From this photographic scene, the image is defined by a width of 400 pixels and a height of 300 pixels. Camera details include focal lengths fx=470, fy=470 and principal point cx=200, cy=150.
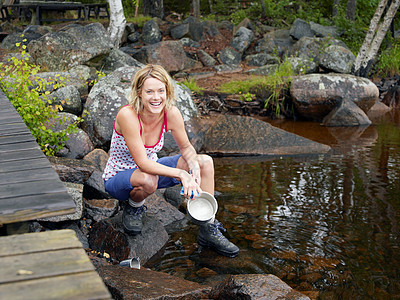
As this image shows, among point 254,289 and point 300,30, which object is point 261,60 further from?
point 254,289

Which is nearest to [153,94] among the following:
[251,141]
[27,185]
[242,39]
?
[27,185]

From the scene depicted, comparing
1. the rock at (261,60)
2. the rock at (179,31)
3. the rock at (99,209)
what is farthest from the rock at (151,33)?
the rock at (99,209)

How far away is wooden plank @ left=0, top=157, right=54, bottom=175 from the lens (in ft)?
7.84

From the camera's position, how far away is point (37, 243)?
1.71m

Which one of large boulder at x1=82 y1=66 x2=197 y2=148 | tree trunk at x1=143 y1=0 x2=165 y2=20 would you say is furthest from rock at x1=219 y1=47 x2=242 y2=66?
large boulder at x1=82 y1=66 x2=197 y2=148

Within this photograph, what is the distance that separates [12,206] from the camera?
1.93m

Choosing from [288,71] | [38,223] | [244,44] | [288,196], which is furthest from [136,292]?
[244,44]

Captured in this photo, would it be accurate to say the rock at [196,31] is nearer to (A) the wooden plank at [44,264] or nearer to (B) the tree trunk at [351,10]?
(B) the tree trunk at [351,10]

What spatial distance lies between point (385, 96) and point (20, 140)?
10876mm

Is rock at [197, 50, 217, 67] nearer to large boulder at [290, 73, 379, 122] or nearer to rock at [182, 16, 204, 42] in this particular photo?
rock at [182, 16, 204, 42]

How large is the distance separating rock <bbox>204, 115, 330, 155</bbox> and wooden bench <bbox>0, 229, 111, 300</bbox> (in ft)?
19.3

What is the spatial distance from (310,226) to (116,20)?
931 cm

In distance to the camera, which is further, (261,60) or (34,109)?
(261,60)

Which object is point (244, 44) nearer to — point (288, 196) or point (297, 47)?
point (297, 47)
